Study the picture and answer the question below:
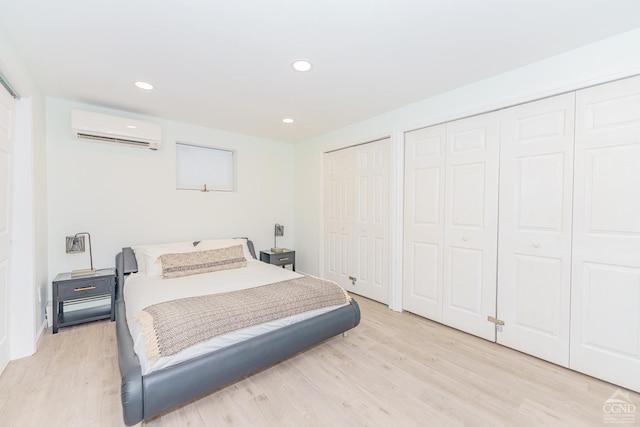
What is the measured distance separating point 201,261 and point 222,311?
1321mm

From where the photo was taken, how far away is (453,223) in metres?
2.81

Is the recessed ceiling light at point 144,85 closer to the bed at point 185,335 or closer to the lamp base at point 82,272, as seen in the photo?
the bed at point 185,335

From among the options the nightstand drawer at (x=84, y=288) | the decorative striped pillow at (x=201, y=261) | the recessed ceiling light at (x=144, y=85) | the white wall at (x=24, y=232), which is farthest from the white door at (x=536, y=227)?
the white wall at (x=24, y=232)

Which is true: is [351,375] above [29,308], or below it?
below

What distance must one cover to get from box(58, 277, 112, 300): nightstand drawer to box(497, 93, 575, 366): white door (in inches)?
151

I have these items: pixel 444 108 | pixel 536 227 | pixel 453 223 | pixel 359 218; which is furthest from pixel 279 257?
pixel 536 227

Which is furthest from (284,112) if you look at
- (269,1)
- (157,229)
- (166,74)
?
(157,229)

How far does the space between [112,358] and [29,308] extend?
777mm

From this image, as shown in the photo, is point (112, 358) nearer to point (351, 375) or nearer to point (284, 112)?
point (351, 375)

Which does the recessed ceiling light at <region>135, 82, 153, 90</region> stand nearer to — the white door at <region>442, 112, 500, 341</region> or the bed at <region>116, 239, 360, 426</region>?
the bed at <region>116, 239, 360, 426</region>

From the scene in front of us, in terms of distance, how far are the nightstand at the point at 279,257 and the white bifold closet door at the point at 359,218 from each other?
572mm

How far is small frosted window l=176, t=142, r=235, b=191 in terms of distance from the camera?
3855 millimetres

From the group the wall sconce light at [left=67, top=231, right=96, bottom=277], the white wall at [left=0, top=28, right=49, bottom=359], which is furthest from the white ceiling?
the wall sconce light at [left=67, top=231, right=96, bottom=277]

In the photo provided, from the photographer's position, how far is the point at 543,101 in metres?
2.20
